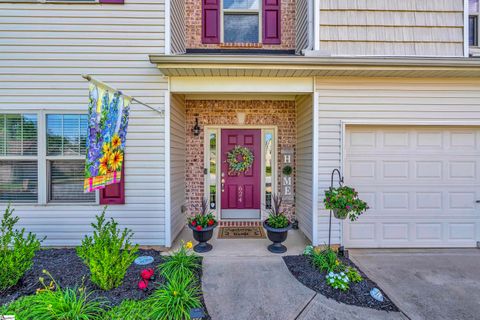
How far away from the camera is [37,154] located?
3787 mm

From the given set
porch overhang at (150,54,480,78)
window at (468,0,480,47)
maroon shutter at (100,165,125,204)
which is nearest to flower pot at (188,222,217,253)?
maroon shutter at (100,165,125,204)

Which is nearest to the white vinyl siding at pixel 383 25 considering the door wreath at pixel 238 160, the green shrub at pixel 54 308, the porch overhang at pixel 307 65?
the porch overhang at pixel 307 65

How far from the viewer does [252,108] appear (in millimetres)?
5133

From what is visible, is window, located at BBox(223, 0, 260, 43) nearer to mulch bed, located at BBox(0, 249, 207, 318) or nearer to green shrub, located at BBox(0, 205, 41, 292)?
mulch bed, located at BBox(0, 249, 207, 318)

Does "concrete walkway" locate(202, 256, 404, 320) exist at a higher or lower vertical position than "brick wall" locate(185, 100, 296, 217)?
lower

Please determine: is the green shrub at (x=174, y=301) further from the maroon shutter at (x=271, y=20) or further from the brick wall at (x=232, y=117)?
the maroon shutter at (x=271, y=20)

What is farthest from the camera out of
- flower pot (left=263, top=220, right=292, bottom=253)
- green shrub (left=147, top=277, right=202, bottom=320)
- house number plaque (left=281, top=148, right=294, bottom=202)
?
house number plaque (left=281, top=148, right=294, bottom=202)

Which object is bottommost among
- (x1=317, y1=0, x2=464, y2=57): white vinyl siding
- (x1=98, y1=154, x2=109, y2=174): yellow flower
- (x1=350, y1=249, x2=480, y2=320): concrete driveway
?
(x1=350, y1=249, x2=480, y2=320): concrete driveway

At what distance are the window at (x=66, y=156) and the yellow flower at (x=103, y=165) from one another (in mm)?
1543

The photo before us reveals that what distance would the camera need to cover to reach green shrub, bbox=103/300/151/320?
86.9 inches

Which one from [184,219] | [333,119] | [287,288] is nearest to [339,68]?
[333,119]

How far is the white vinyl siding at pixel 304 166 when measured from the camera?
411cm

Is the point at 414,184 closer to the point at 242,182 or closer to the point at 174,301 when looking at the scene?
the point at 242,182

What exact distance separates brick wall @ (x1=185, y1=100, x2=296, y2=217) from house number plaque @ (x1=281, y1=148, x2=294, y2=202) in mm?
139
